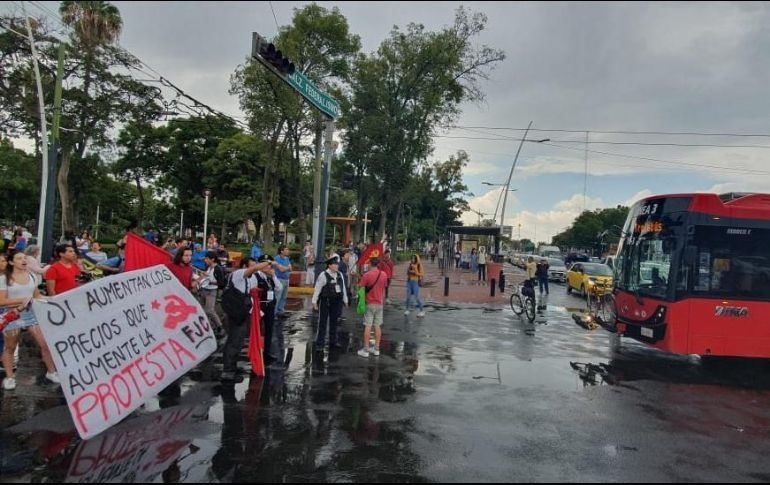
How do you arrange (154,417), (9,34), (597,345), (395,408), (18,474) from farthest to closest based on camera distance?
(9,34) < (597,345) < (395,408) < (154,417) < (18,474)

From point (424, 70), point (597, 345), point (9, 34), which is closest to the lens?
point (597, 345)

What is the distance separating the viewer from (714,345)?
9492 mm

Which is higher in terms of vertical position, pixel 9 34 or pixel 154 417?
pixel 9 34

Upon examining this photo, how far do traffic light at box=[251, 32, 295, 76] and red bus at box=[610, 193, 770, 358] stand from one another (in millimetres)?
8160

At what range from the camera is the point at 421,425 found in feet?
19.9

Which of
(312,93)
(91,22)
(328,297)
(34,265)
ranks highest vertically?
(91,22)

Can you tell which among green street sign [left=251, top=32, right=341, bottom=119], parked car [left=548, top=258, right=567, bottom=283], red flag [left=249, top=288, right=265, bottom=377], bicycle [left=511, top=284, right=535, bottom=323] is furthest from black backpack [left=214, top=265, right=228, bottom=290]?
parked car [left=548, top=258, right=567, bottom=283]

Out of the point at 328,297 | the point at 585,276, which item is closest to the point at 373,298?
the point at 328,297

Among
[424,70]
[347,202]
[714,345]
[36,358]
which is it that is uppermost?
[424,70]

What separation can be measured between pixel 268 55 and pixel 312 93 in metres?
2.37

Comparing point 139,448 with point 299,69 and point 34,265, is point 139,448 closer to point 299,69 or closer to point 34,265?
point 34,265

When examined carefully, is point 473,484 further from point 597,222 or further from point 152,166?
point 597,222

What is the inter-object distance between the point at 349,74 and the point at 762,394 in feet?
73.9

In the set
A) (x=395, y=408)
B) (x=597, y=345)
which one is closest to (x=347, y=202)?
(x=597, y=345)
